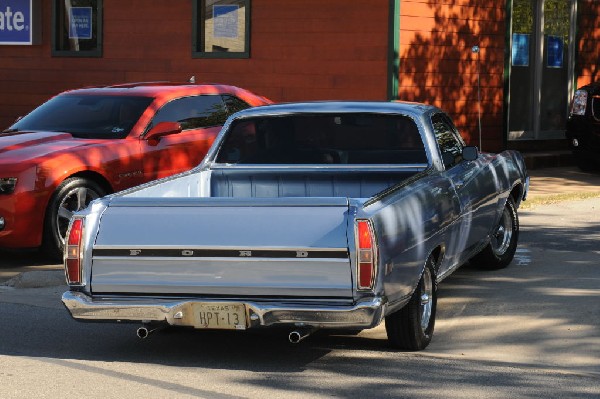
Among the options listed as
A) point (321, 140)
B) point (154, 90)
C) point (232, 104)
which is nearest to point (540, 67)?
point (232, 104)

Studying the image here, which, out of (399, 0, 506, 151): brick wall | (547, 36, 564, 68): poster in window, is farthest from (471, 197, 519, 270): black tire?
(547, 36, 564, 68): poster in window

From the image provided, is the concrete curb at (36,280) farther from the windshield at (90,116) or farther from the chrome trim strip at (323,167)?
the windshield at (90,116)

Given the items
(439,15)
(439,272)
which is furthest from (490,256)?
(439,15)

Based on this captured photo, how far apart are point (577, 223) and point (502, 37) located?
24.1ft

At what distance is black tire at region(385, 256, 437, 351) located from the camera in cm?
762

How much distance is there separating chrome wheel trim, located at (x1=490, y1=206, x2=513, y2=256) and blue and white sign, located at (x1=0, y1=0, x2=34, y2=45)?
12.5m

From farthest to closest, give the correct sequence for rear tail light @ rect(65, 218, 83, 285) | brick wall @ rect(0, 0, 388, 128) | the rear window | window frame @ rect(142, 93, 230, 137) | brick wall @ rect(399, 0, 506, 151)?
brick wall @ rect(399, 0, 506, 151)
brick wall @ rect(0, 0, 388, 128)
window frame @ rect(142, 93, 230, 137)
the rear window
rear tail light @ rect(65, 218, 83, 285)

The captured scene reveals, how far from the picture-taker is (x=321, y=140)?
9.56m

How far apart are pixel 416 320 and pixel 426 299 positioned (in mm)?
293

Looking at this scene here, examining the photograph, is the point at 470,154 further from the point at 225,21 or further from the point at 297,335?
the point at 225,21

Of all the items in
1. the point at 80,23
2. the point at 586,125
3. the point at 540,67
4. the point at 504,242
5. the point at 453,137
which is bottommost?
the point at 504,242

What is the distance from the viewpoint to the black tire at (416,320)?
25.0 ft

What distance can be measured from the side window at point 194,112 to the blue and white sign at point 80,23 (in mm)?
8067

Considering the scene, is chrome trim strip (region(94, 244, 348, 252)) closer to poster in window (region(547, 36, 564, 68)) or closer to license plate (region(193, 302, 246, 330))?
license plate (region(193, 302, 246, 330))
